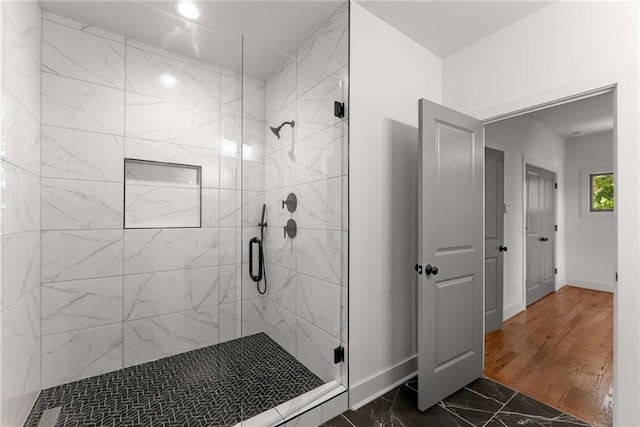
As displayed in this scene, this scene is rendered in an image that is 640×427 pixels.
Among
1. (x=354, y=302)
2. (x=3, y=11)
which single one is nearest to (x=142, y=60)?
(x=3, y=11)

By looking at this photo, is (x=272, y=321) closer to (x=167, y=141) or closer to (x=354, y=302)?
(x=354, y=302)

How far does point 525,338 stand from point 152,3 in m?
4.27

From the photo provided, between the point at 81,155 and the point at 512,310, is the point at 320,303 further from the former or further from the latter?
the point at 512,310

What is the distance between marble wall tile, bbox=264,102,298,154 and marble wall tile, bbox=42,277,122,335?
4.35 feet

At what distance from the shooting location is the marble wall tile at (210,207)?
1.97 meters

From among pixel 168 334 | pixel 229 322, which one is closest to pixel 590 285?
pixel 229 322

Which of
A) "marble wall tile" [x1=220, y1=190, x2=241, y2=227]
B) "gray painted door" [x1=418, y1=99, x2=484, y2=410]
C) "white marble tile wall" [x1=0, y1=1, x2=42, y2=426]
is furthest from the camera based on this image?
"marble wall tile" [x1=220, y1=190, x2=241, y2=227]

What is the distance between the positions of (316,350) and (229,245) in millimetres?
988

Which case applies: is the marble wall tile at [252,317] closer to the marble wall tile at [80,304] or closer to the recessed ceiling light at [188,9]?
the marble wall tile at [80,304]

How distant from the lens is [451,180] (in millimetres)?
1968

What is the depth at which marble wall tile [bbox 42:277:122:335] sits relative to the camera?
165 cm

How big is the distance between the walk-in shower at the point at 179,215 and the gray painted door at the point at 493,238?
6.66 ft

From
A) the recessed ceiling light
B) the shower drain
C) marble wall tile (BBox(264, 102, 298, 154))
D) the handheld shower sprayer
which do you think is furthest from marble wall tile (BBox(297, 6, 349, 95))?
the shower drain

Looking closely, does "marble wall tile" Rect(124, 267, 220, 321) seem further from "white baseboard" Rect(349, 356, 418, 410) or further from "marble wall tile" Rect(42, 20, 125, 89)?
"marble wall tile" Rect(42, 20, 125, 89)
